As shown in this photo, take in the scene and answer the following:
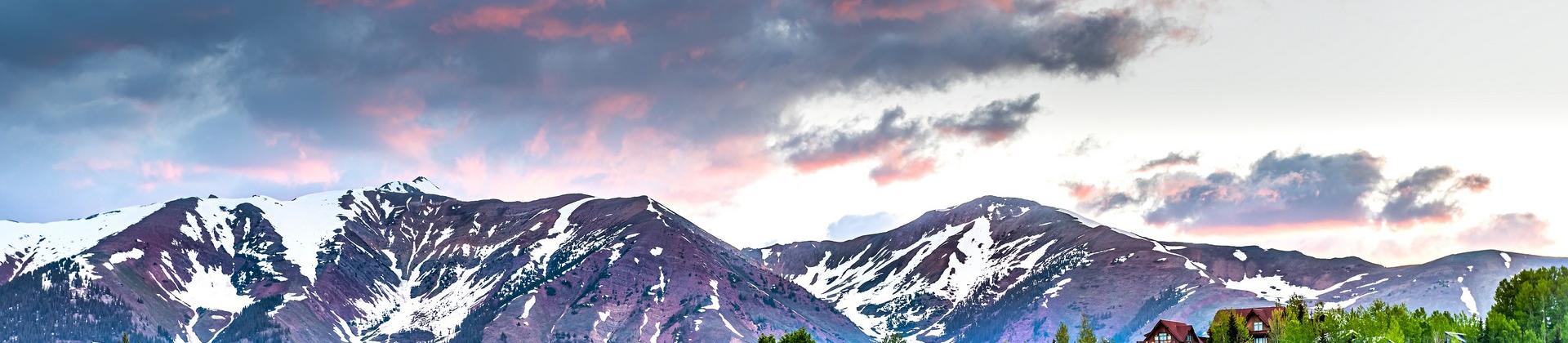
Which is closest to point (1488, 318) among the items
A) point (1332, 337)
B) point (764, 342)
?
point (1332, 337)

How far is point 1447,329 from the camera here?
19700 centimetres

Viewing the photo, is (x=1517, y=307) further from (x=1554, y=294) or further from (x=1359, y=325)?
(x=1359, y=325)

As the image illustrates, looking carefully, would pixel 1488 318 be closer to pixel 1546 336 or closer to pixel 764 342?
pixel 1546 336

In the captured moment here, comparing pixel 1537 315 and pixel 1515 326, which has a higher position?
pixel 1537 315

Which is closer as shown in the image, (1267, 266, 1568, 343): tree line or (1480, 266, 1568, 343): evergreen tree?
(1480, 266, 1568, 343): evergreen tree

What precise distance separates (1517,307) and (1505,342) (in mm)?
11847

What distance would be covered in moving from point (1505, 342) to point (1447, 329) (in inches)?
344

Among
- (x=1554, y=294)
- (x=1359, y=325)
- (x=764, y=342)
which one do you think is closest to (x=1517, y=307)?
(x=1554, y=294)

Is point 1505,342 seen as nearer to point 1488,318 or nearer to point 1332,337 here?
point 1488,318

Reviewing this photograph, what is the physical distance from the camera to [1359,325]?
199m

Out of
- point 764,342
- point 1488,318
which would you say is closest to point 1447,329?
point 1488,318

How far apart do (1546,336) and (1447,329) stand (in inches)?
448

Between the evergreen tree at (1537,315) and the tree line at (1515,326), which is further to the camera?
the tree line at (1515,326)

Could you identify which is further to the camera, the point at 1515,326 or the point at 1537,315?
the point at 1537,315
